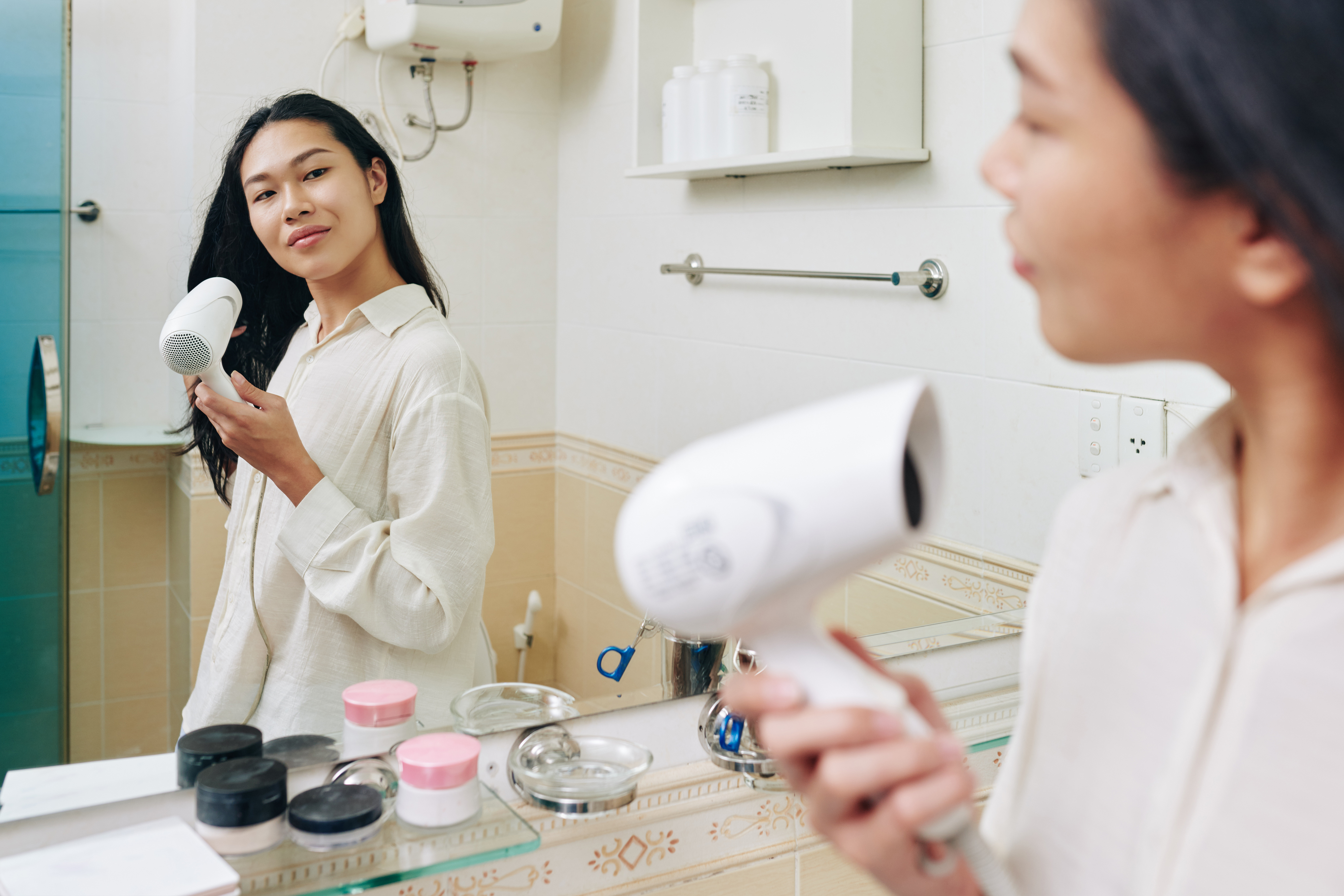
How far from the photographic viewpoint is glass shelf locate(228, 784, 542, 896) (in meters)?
0.91

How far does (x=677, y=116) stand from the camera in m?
1.25

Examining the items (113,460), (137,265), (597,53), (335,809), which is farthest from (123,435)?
(597,53)

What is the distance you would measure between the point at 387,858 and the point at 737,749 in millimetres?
369

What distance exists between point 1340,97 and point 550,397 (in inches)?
32.8

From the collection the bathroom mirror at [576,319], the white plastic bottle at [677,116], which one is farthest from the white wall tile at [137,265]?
the white plastic bottle at [677,116]

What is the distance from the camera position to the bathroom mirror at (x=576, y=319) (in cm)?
93

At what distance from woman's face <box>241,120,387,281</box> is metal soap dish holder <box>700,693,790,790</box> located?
585mm

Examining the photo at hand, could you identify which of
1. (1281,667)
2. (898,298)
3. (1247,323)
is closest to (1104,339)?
(1247,323)

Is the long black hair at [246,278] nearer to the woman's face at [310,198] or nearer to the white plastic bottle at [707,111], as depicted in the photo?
the woman's face at [310,198]

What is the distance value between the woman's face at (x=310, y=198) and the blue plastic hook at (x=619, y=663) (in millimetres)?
468

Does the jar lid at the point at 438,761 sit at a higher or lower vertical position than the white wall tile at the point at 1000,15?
lower

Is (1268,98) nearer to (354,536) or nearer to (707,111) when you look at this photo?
(354,536)

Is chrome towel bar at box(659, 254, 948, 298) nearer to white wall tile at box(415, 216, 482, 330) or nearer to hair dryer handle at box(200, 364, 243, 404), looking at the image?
white wall tile at box(415, 216, 482, 330)

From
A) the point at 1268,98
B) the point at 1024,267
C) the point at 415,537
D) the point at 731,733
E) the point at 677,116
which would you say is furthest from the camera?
the point at 677,116
